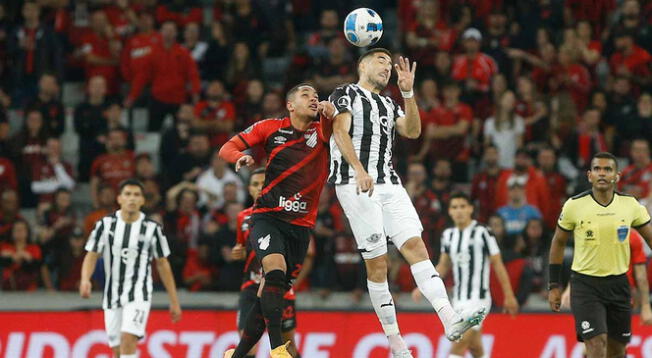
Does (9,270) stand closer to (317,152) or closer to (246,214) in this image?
(246,214)

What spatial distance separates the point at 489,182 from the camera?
17.2 meters

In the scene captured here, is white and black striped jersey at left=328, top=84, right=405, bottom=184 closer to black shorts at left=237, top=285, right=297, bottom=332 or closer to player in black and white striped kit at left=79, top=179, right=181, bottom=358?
Answer: black shorts at left=237, top=285, right=297, bottom=332

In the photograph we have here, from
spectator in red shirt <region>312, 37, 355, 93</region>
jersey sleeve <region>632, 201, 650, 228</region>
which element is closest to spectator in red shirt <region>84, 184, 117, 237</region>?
spectator in red shirt <region>312, 37, 355, 93</region>

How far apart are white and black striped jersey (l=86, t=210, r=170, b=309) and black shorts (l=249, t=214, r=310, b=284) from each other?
6.66 ft

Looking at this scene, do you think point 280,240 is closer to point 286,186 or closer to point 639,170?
point 286,186

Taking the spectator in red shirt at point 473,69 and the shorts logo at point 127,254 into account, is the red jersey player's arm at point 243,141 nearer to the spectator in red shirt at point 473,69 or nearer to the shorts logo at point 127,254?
the shorts logo at point 127,254

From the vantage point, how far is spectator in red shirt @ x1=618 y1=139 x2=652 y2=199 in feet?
54.6

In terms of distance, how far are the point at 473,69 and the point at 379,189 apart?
29.9 feet

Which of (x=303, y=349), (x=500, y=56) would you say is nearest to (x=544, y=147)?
(x=500, y=56)

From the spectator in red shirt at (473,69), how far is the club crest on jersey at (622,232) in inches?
313

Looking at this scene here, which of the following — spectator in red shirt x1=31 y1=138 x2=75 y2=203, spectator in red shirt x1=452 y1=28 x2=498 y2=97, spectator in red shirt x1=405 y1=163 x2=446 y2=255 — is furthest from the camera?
spectator in red shirt x1=452 y1=28 x2=498 y2=97

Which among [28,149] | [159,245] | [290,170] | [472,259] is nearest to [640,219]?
[472,259]

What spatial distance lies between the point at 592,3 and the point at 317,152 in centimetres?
1075

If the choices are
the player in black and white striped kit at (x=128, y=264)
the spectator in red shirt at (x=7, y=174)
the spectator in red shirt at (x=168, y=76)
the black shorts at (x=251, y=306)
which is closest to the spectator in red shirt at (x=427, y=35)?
the spectator in red shirt at (x=168, y=76)
